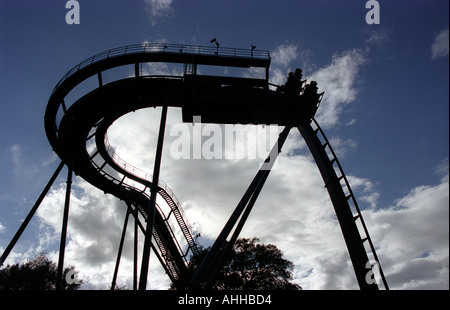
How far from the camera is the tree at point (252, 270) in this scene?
1512 cm

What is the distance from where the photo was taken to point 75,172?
15680 millimetres

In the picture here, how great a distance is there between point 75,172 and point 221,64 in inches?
404

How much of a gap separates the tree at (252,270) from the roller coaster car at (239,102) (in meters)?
8.00

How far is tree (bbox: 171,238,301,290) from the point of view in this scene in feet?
49.6

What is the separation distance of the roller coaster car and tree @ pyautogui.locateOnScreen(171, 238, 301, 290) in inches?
315

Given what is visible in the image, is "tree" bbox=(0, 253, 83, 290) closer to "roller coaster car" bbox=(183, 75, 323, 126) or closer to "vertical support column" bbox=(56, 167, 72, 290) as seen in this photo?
"vertical support column" bbox=(56, 167, 72, 290)

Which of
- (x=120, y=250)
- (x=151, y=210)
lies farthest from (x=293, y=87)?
(x=120, y=250)

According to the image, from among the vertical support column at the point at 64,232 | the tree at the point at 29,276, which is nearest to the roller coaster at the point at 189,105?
the vertical support column at the point at 64,232

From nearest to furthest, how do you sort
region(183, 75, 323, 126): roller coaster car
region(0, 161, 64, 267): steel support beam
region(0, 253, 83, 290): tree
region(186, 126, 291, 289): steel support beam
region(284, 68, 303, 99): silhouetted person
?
region(186, 126, 291, 289): steel support beam, region(183, 75, 323, 126): roller coaster car, region(0, 161, 64, 267): steel support beam, region(284, 68, 303, 99): silhouetted person, region(0, 253, 83, 290): tree

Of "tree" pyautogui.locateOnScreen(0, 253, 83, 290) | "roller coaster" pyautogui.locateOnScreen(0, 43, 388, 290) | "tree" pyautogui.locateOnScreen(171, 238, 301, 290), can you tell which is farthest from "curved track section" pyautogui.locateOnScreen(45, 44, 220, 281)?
"tree" pyautogui.locateOnScreen(0, 253, 83, 290)

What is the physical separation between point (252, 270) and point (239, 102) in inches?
379

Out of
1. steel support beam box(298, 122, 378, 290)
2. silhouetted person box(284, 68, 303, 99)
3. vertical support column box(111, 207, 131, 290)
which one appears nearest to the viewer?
steel support beam box(298, 122, 378, 290)
